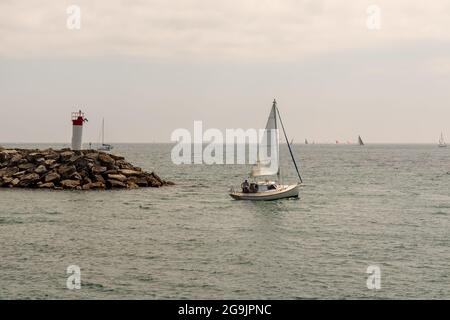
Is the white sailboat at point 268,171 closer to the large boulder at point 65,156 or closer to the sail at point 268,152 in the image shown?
the sail at point 268,152

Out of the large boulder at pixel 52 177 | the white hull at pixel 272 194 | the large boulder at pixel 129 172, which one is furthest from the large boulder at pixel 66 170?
the white hull at pixel 272 194

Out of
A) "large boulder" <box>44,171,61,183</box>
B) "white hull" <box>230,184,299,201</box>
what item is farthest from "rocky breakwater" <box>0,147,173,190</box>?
"white hull" <box>230,184,299,201</box>

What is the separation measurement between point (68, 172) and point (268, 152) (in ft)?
83.5

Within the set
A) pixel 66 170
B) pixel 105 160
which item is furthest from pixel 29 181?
pixel 105 160

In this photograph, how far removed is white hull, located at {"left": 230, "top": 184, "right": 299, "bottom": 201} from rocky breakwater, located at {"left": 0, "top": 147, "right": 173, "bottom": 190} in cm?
1701

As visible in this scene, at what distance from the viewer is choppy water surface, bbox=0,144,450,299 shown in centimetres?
2517

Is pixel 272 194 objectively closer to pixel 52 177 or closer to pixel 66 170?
pixel 66 170

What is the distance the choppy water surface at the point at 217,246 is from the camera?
82.6 feet

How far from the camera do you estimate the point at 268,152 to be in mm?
55875

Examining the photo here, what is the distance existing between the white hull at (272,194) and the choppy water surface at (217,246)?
0.99 meters

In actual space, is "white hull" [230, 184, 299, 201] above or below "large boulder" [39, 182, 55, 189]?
below

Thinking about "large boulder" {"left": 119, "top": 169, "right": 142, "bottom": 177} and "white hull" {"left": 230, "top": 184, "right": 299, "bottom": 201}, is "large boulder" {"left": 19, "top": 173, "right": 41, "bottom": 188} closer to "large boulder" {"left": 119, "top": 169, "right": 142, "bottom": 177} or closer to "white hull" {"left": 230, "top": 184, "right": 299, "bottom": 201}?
"large boulder" {"left": 119, "top": 169, "right": 142, "bottom": 177}

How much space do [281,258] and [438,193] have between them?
1780 inches
